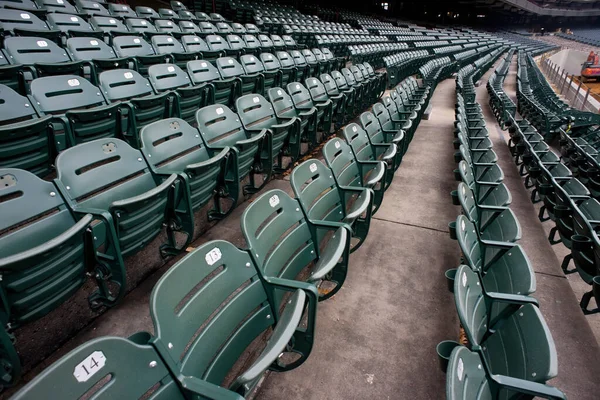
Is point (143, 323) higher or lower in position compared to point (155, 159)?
lower

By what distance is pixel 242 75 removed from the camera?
3.76 m

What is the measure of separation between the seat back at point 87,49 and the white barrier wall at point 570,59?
35156mm

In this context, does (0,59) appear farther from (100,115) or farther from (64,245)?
(64,245)

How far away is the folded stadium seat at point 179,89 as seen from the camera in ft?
9.52

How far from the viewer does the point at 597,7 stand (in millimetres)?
43750

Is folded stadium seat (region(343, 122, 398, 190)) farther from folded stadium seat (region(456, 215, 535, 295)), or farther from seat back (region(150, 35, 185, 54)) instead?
seat back (region(150, 35, 185, 54))

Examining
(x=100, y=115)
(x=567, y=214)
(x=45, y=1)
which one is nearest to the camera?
(x=100, y=115)

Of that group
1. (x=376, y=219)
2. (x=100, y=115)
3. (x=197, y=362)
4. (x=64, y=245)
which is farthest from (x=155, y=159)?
(x=376, y=219)

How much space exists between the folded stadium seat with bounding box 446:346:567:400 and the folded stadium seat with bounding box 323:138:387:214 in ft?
3.81

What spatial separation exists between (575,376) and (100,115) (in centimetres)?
299

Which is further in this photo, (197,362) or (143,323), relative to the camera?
(143,323)

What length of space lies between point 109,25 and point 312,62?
2934 millimetres

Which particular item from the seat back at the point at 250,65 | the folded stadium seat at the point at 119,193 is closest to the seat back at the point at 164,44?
the seat back at the point at 250,65

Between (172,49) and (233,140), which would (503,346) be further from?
(172,49)
